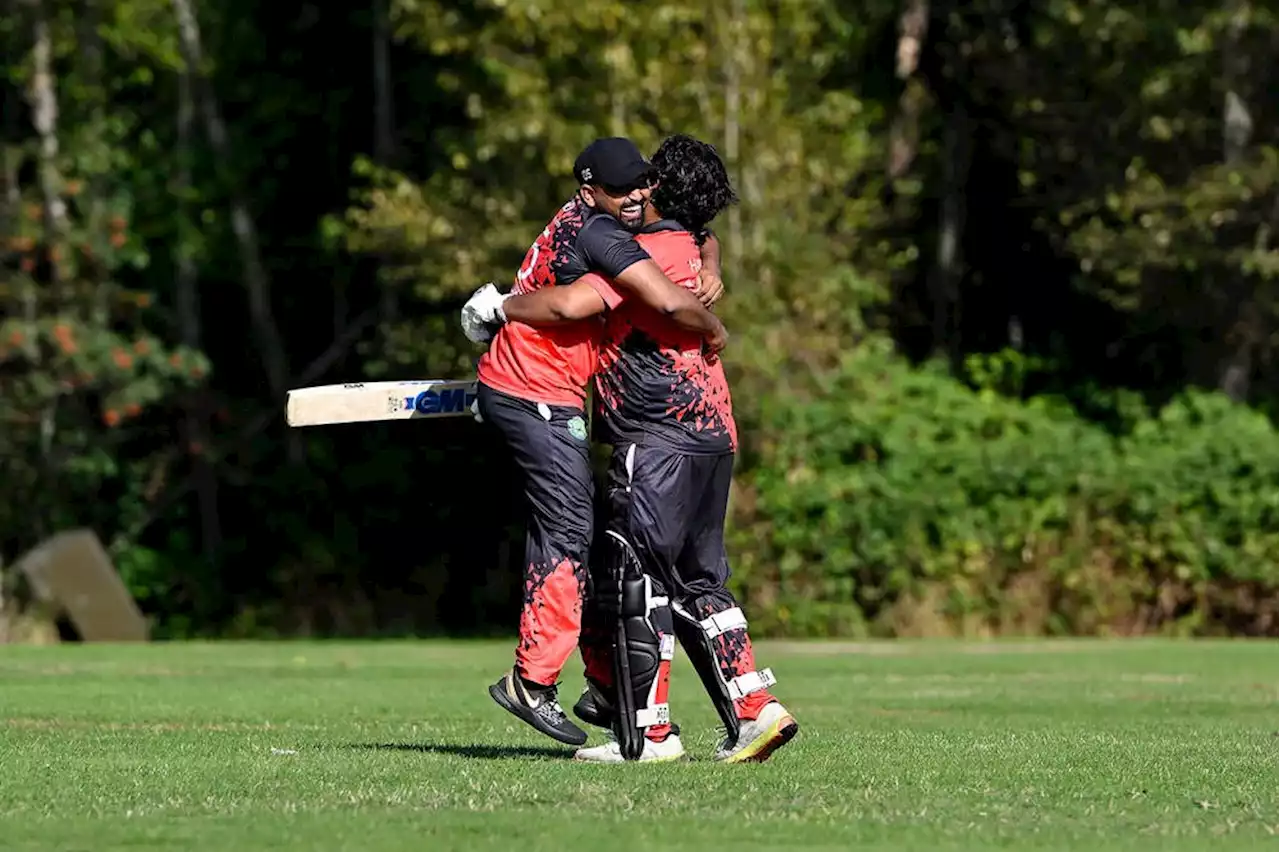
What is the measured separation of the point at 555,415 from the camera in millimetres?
9250

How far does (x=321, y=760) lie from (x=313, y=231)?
2491 cm

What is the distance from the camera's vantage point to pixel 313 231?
33750mm

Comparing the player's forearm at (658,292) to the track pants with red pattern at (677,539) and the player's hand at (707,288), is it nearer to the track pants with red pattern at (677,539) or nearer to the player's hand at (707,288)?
the player's hand at (707,288)

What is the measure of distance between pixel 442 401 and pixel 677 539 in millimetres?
1010

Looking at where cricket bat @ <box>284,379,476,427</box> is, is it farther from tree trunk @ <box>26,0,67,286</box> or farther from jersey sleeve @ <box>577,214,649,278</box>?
tree trunk @ <box>26,0,67,286</box>

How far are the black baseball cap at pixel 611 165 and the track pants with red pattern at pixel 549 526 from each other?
811mm

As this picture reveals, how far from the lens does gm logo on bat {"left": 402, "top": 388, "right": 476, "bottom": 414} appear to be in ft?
31.1

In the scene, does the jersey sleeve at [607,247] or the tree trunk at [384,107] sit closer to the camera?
the jersey sleeve at [607,247]

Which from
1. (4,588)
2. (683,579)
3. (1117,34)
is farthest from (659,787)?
(1117,34)

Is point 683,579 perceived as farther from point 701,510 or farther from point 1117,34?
point 1117,34

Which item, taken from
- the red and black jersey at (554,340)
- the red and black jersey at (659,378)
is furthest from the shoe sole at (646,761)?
the red and black jersey at (554,340)

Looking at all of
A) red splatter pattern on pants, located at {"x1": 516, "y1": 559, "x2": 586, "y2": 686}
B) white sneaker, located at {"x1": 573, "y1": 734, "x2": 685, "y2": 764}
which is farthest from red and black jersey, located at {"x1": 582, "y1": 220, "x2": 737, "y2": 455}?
white sneaker, located at {"x1": 573, "y1": 734, "x2": 685, "y2": 764}

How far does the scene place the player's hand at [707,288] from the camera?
9.22m

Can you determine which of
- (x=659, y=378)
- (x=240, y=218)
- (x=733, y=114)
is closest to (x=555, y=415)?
(x=659, y=378)
